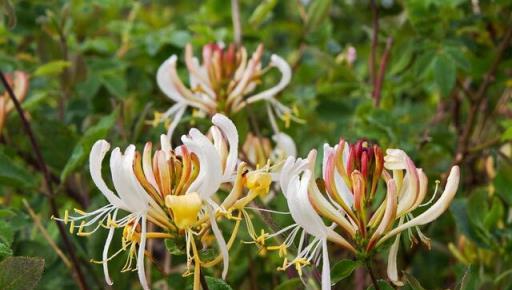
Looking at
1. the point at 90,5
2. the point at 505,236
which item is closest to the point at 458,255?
the point at 505,236

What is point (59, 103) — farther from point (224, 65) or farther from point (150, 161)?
point (150, 161)

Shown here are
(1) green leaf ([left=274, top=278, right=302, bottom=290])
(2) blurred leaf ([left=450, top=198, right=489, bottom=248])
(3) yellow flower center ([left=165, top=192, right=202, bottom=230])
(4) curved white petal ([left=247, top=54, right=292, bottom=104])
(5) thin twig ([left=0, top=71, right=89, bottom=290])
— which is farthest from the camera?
(4) curved white petal ([left=247, top=54, right=292, bottom=104])

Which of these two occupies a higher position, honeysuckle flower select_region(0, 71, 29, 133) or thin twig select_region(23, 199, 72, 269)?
honeysuckle flower select_region(0, 71, 29, 133)

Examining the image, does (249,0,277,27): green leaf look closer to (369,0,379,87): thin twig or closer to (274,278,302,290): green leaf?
(369,0,379,87): thin twig

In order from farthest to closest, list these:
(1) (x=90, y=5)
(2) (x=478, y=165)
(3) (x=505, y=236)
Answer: (1) (x=90, y=5) < (2) (x=478, y=165) < (3) (x=505, y=236)

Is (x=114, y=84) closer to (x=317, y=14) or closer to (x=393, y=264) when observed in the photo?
(x=317, y=14)

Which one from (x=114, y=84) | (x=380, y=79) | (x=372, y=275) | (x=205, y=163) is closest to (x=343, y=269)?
(x=372, y=275)

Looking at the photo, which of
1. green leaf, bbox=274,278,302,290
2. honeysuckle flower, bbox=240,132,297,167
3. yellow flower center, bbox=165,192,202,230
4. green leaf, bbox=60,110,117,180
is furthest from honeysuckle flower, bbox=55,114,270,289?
honeysuckle flower, bbox=240,132,297,167
